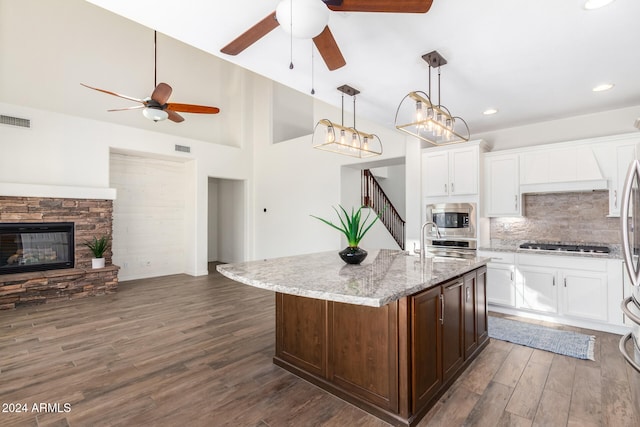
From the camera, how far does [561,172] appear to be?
395cm

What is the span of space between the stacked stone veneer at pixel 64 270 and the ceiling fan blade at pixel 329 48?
209 inches

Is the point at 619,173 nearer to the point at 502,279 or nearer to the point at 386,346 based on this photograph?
the point at 502,279

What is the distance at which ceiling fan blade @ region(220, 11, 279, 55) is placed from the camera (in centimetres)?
186

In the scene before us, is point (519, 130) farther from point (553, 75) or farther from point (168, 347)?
point (168, 347)

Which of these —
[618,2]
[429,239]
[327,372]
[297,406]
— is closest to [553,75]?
[618,2]

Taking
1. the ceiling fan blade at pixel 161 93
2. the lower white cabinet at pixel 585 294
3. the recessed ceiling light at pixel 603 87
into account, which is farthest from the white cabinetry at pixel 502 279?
the ceiling fan blade at pixel 161 93

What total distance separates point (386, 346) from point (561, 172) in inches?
140

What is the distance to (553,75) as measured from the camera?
2.97 m

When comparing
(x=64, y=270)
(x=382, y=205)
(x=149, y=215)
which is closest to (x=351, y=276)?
(x=64, y=270)

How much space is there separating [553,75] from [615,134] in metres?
1.72

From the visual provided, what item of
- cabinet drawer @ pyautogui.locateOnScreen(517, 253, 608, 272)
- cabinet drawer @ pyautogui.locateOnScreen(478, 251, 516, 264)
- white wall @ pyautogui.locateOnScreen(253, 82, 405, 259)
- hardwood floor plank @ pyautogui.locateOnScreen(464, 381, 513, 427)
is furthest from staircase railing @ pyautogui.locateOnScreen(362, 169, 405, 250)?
hardwood floor plank @ pyautogui.locateOnScreen(464, 381, 513, 427)

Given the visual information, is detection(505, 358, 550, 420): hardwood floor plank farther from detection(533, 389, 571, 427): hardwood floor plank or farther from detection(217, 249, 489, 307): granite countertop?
detection(217, 249, 489, 307): granite countertop

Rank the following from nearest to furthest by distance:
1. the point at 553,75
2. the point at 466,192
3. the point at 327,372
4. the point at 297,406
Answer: the point at 297,406 < the point at 327,372 < the point at 553,75 < the point at 466,192

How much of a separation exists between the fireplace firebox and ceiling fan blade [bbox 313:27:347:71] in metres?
5.42
